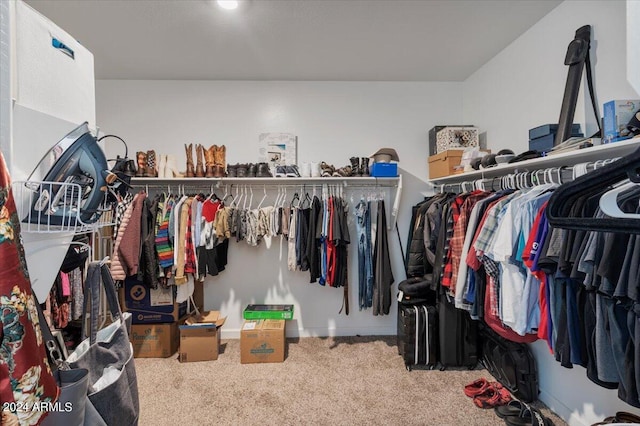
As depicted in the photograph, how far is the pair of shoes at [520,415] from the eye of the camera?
1.65 m

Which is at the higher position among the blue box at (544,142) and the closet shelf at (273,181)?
the blue box at (544,142)

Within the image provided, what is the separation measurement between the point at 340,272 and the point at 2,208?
2310 mm

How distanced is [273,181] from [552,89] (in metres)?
2.27

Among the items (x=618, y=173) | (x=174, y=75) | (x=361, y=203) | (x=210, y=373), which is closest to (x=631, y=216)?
(x=618, y=173)

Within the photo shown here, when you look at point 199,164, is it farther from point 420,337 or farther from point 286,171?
point 420,337

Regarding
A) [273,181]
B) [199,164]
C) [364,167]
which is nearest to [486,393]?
[364,167]

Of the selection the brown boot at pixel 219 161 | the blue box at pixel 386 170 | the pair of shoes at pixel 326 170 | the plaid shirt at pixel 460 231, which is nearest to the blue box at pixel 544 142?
the plaid shirt at pixel 460 231

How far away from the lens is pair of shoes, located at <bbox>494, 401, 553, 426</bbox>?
1649 millimetres

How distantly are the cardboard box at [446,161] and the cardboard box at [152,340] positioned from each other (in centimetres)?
287

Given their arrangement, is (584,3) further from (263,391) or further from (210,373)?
(210,373)

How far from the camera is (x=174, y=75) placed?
110 inches

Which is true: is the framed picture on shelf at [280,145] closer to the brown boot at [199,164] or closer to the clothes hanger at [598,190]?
the brown boot at [199,164]

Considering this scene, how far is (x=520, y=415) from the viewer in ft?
5.72

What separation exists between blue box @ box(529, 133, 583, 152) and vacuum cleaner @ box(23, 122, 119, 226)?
2.19 m
